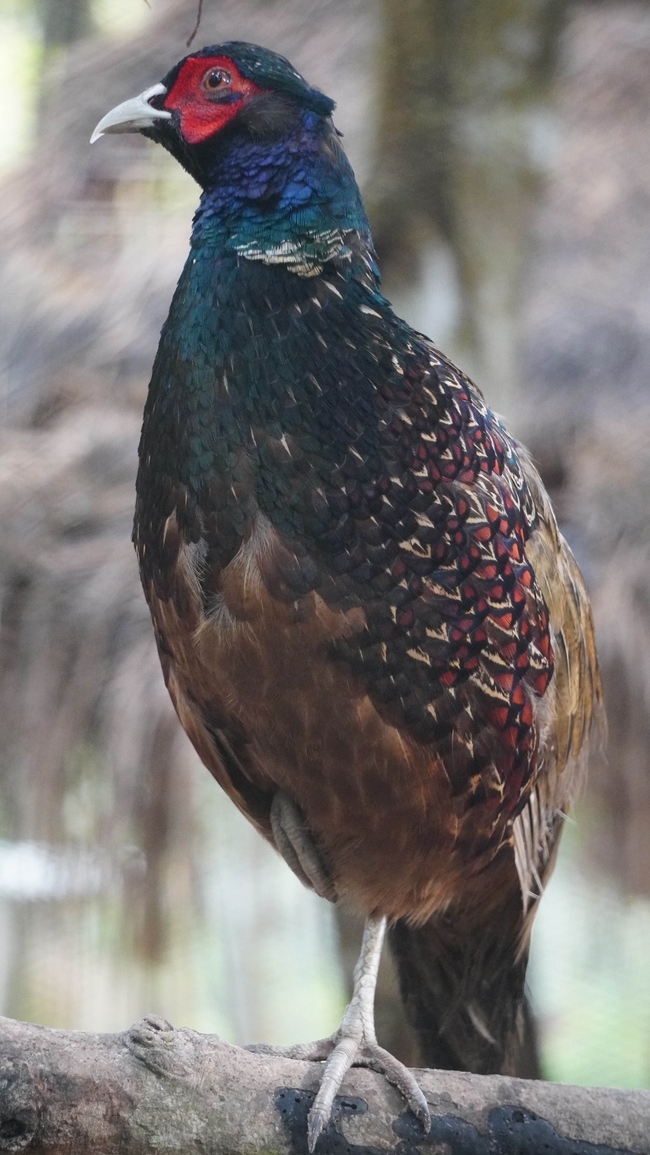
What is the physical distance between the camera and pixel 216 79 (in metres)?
1.74

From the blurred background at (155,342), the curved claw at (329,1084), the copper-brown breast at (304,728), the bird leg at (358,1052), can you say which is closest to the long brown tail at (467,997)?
the blurred background at (155,342)

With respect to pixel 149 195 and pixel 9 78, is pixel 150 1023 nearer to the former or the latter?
pixel 149 195

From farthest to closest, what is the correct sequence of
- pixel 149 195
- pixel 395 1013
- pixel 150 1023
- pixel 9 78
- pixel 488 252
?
pixel 9 78, pixel 149 195, pixel 488 252, pixel 395 1013, pixel 150 1023

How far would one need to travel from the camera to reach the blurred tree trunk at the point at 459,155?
3.00 m

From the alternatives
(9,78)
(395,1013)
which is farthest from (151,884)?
(9,78)

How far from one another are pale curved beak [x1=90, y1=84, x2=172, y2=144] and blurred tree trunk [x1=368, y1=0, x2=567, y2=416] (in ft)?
4.26

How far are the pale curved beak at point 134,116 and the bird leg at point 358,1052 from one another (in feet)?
4.53

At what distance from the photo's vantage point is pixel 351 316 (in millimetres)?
1755

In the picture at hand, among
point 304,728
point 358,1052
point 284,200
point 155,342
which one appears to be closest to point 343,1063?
point 358,1052

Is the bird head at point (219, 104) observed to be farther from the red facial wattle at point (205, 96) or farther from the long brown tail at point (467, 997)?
the long brown tail at point (467, 997)

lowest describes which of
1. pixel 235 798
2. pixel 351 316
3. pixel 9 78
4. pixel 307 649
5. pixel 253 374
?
pixel 235 798

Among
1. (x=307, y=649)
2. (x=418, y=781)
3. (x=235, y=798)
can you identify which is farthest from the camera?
(x=235, y=798)

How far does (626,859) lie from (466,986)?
1489mm

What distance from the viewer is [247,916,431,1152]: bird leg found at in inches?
65.9
